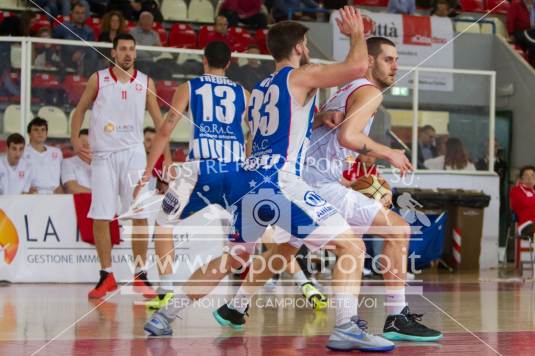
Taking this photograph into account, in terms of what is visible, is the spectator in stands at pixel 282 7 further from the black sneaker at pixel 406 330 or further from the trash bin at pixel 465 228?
the black sneaker at pixel 406 330

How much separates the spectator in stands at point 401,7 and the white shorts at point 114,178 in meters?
9.22

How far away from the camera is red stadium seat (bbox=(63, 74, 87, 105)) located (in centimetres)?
1213

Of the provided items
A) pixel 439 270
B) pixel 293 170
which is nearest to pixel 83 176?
pixel 439 270

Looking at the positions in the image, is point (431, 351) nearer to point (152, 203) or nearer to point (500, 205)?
point (152, 203)

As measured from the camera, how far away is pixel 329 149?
627cm

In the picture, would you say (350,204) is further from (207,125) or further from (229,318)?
(207,125)

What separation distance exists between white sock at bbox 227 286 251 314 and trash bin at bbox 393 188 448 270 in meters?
6.66

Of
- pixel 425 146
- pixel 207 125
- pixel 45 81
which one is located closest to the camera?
pixel 207 125

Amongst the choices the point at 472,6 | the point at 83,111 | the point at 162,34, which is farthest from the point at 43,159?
the point at 472,6

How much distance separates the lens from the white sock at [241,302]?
6691mm

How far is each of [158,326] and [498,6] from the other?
1568 cm

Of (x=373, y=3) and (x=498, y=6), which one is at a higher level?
(x=498, y=6)

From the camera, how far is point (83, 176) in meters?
12.0

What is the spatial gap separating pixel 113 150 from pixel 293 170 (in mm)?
3979
